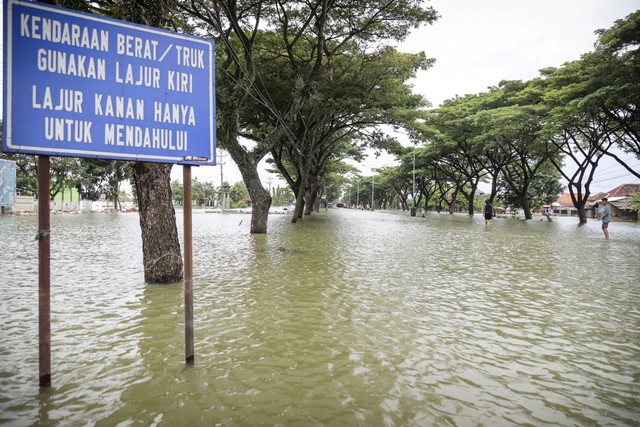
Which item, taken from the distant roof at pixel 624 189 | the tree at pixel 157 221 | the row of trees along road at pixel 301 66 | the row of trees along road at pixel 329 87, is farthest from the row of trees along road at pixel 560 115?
the distant roof at pixel 624 189

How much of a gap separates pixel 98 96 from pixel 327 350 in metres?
2.96

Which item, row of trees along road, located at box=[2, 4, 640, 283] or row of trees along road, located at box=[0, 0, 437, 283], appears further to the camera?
row of trees along road, located at box=[0, 0, 437, 283]

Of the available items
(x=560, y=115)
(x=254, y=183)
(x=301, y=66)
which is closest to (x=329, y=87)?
(x=301, y=66)

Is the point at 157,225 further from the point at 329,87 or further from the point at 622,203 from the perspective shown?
the point at 622,203

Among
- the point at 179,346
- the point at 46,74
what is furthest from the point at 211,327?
the point at 46,74

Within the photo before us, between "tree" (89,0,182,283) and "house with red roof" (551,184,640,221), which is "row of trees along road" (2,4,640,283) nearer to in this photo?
"tree" (89,0,182,283)

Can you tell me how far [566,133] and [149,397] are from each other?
3080 centimetres

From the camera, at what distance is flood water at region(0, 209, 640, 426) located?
8.47 ft

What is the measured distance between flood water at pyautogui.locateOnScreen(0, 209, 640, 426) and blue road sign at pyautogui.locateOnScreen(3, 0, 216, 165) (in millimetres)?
1795

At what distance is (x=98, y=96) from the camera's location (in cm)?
286

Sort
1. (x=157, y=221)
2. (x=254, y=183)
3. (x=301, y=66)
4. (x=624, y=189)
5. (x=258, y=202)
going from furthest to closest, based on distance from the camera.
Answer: (x=624, y=189) → (x=301, y=66) → (x=258, y=202) → (x=254, y=183) → (x=157, y=221)

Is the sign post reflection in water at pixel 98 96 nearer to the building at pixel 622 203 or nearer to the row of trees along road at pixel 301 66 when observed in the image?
the row of trees along road at pixel 301 66

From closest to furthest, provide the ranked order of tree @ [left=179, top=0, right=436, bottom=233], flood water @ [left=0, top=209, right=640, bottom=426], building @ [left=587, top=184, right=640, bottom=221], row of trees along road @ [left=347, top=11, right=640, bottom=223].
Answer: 1. flood water @ [left=0, top=209, right=640, bottom=426]
2. tree @ [left=179, top=0, right=436, bottom=233]
3. row of trees along road @ [left=347, top=11, right=640, bottom=223]
4. building @ [left=587, top=184, right=640, bottom=221]

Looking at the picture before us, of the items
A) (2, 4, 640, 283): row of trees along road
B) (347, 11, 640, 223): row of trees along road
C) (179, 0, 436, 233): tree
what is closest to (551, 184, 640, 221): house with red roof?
(347, 11, 640, 223): row of trees along road
